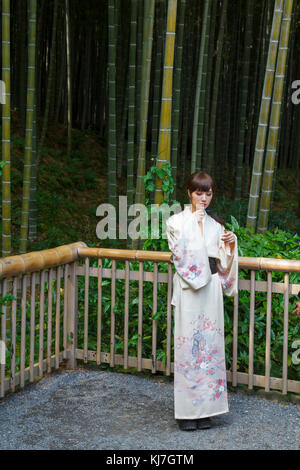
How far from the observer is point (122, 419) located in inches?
105

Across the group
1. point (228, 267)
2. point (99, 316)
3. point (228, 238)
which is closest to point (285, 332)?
point (228, 267)

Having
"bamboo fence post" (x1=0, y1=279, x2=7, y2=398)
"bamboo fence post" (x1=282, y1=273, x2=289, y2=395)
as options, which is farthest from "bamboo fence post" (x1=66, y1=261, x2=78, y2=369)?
"bamboo fence post" (x1=282, y1=273, x2=289, y2=395)

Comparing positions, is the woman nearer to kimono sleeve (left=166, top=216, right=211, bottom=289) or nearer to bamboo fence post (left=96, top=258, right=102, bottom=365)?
kimono sleeve (left=166, top=216, right=211, bottom=289)

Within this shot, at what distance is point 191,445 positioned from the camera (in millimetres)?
2383

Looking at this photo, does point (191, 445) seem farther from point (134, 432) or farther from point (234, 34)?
point (234, 34)

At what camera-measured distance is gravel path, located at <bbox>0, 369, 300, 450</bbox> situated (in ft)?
7.89

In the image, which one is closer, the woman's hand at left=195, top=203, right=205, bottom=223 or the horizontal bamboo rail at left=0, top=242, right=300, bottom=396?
the woman's hand at left=195, top=203, right=205, bottom=223

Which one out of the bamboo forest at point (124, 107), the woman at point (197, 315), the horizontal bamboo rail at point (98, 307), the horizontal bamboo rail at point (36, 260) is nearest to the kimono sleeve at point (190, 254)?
the woman at point (197, 315)

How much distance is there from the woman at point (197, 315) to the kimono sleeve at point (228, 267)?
18 millimetres

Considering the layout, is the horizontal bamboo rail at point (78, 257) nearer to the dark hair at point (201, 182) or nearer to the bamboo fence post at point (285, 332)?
the bamboo fence post at point (285, 332)

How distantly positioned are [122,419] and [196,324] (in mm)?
613

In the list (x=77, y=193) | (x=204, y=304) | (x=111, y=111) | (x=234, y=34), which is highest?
(x=234, y=34)
